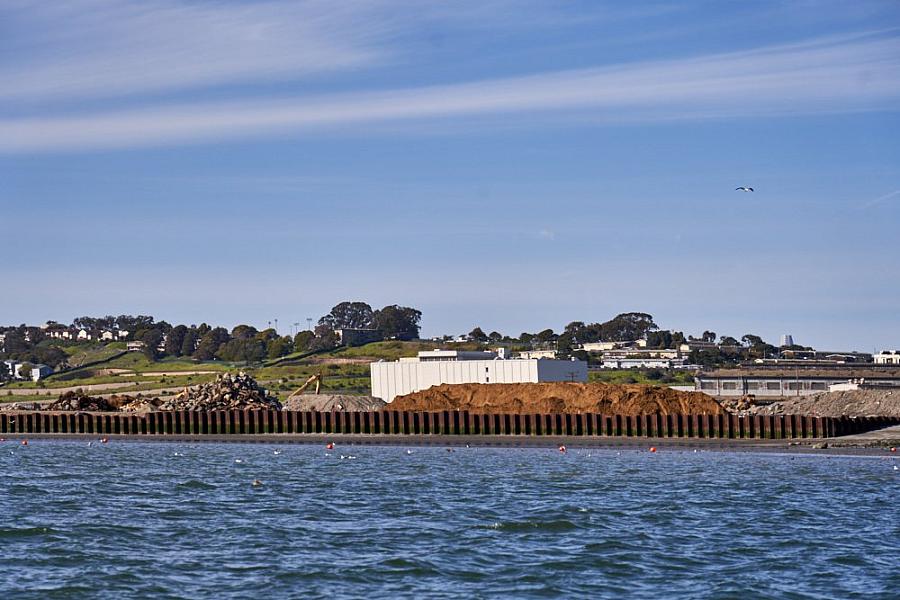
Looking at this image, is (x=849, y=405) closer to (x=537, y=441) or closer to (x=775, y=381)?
(x=537, y=441)

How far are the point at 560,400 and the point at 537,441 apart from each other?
44.6 ft

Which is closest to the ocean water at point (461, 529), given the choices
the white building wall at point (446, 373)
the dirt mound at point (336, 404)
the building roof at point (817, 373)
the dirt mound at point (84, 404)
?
the dirt mound at point (336, 404)

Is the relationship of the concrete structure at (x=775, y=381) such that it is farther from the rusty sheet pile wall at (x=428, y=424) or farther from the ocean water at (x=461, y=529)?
the ocean water at (x=461, y=529)

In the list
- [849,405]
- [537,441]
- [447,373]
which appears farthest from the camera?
[447,373]

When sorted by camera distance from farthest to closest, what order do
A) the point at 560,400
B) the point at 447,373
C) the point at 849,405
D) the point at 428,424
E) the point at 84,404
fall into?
the point at 447,373
the point at 84,404
the point at 560,400
the point at 849,405
the point at 428,424

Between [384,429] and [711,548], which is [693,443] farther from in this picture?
[711,548]

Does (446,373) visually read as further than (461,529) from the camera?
Yes

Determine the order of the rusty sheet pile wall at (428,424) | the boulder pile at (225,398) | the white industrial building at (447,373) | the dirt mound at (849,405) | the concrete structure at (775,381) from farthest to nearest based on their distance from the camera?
the concrete structure at (775,381)
the white industrial building at (447,373)
the boulder pile at (225,398)
the dirt mound at (849,405)
the rusty sheet pile wall at (428,424)

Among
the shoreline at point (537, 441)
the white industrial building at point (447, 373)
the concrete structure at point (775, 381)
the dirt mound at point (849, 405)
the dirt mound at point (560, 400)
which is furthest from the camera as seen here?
the concrete structure at point (775, 381)

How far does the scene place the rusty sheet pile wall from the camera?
6494 cm

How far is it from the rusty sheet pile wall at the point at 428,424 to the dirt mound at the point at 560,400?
791 cm

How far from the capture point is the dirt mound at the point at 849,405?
72.5m

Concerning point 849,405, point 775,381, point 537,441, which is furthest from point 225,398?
point 775,381

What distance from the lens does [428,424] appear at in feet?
235
